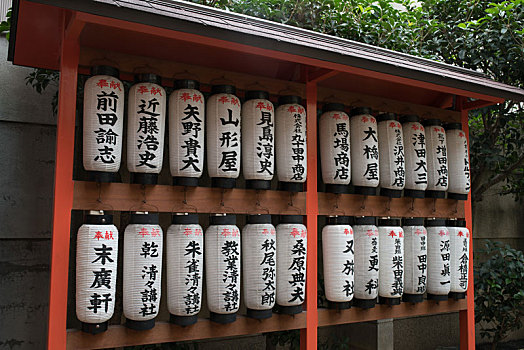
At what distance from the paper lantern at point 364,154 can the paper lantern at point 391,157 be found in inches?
6.9

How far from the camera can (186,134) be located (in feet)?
11.4

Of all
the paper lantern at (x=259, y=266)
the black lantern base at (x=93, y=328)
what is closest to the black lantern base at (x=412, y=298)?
the paper lantern at (x=259, y=266)

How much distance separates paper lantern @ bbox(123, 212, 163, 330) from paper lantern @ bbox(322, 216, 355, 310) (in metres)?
1.56

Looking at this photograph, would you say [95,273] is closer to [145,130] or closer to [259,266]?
[145,130]

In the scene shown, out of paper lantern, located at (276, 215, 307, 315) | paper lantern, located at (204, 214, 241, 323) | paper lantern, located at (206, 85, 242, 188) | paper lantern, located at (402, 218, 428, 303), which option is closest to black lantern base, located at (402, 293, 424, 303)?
paper lantern, located at (402, 218, 428, 303)

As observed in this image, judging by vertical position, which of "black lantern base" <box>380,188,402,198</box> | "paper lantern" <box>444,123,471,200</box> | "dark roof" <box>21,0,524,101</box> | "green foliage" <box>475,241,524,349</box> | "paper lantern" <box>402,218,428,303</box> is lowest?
"green foliage" <box>475,241,524,349</box>

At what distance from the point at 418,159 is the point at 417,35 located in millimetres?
2454

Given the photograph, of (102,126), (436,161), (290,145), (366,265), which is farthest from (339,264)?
(102,126)

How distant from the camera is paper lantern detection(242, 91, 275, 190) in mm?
3732

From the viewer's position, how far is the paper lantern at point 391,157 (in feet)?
14.5

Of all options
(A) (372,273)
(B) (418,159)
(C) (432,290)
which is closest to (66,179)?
(A) (372,273)

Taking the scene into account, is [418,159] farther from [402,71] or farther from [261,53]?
[261,53]

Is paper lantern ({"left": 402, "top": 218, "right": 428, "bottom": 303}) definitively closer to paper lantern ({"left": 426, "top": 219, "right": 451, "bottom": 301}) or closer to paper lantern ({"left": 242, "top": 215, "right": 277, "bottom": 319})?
paper lantern ({"left": 426, "top": 219, "right": 451, "bottom": 301})

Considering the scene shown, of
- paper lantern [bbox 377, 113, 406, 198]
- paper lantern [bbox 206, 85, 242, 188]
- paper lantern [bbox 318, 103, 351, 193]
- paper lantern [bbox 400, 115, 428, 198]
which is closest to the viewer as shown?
paper lantern [bbox 206, 85, 242, 188]
